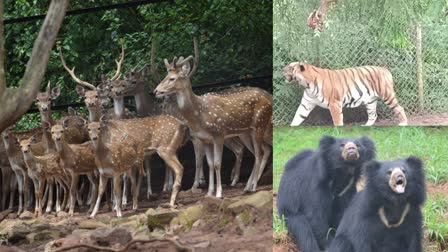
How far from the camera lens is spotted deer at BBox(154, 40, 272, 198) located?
8.05 m

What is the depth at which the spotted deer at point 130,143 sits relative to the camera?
328 inches

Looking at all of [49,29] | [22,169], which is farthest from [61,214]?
[49,29]

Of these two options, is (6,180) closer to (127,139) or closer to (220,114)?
(127,139)

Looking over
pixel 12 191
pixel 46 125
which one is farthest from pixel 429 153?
pixel 12 191

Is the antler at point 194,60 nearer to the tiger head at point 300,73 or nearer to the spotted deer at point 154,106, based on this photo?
the spotted deer at point 154,106

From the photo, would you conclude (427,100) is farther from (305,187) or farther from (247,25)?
(247,25)

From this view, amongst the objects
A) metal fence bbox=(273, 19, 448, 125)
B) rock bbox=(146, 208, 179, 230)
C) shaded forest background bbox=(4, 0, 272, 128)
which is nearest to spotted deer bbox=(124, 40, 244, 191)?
shaded forest background bbox=(4, 0, 272, 128)

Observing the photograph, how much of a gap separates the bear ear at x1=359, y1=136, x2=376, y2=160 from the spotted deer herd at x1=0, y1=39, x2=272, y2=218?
5.42ft

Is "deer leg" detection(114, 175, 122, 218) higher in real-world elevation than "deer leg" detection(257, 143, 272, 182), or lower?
lower

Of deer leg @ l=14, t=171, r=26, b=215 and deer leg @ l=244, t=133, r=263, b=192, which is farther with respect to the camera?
deer leg @ l=14, t=171, r=26, b=215

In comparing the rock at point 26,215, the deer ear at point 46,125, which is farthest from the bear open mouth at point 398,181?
the rock at point 26,215

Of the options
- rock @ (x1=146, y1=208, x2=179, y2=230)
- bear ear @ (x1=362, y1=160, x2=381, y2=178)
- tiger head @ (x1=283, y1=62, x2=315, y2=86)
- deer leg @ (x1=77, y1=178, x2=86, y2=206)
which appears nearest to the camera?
bear ear @ (x1=362, y1=160, x2=381, y2=178)

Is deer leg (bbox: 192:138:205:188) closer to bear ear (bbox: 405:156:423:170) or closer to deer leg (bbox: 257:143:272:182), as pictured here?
deer leg (bbox: 257:143:272:182)

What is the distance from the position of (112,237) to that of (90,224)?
0.52 metres
